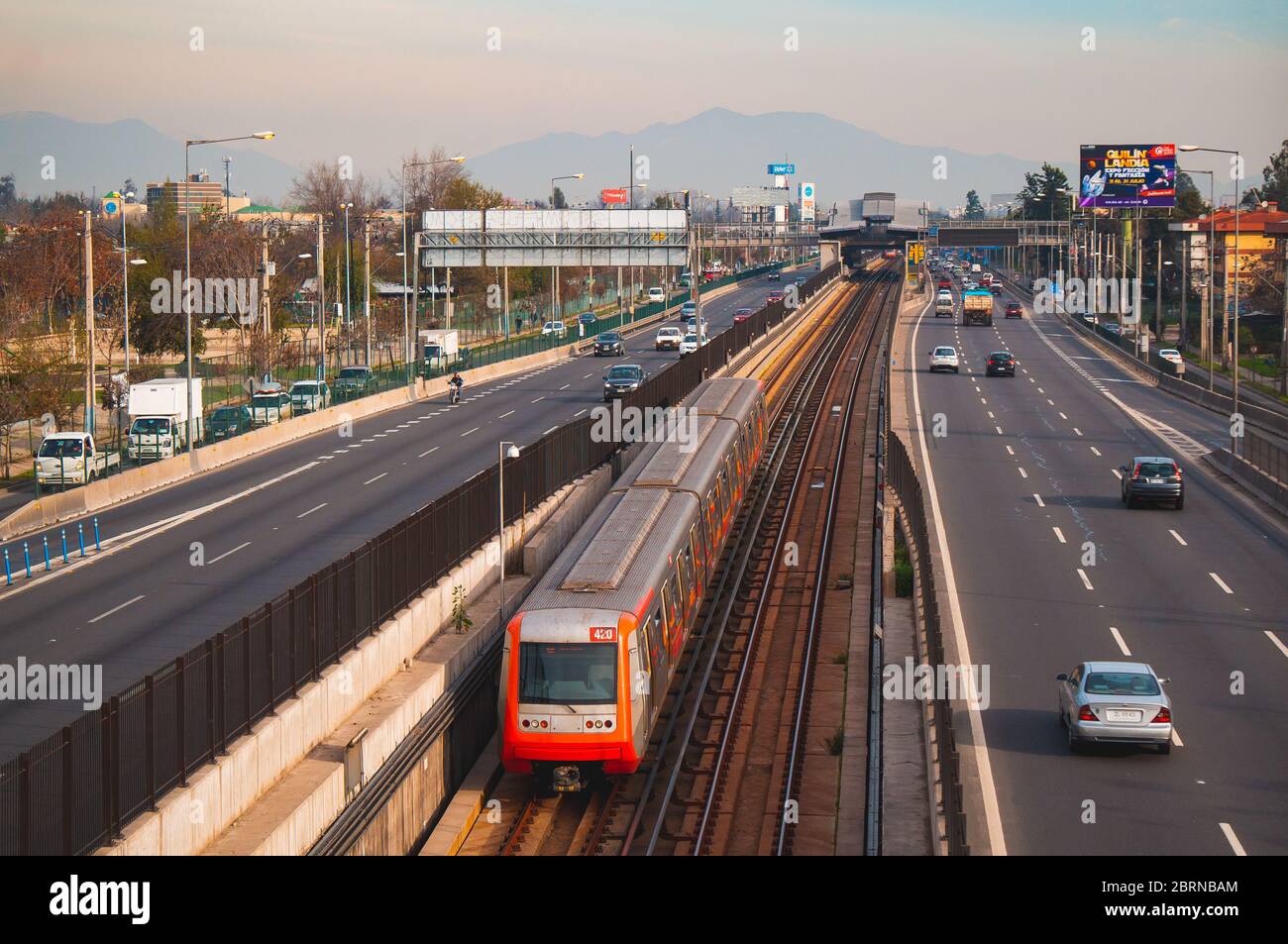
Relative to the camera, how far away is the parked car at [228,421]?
46906mm

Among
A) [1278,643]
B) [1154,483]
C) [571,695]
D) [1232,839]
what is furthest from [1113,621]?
[1154,483]

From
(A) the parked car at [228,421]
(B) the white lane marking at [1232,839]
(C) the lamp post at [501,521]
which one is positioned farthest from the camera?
(A) the parked car at [228,421]

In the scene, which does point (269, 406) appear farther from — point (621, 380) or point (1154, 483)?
point (1154, 483)

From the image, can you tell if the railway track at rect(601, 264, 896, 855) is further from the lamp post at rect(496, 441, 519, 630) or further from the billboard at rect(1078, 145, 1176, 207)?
the billboard at rect(1078, 145, 1176, 207)

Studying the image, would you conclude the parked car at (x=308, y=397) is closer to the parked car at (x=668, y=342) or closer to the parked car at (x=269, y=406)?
the parked car at (x=269, y=406)

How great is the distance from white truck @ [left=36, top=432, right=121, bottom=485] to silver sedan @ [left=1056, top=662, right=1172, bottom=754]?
28.6 meters

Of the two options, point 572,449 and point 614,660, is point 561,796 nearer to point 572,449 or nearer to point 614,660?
point 614,660

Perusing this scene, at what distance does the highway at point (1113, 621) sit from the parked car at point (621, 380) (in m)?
11.5

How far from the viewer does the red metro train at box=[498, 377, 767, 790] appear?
728 inches

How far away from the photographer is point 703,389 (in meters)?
40.5

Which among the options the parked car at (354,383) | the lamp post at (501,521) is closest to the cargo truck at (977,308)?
the parked car at (354,383)

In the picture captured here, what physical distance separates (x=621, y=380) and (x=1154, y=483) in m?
25.8

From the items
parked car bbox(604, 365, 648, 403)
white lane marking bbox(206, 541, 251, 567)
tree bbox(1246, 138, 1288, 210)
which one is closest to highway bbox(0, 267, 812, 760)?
white lane marking bbox(206, 541, 251, 567)

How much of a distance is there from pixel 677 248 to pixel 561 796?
53319 mm
